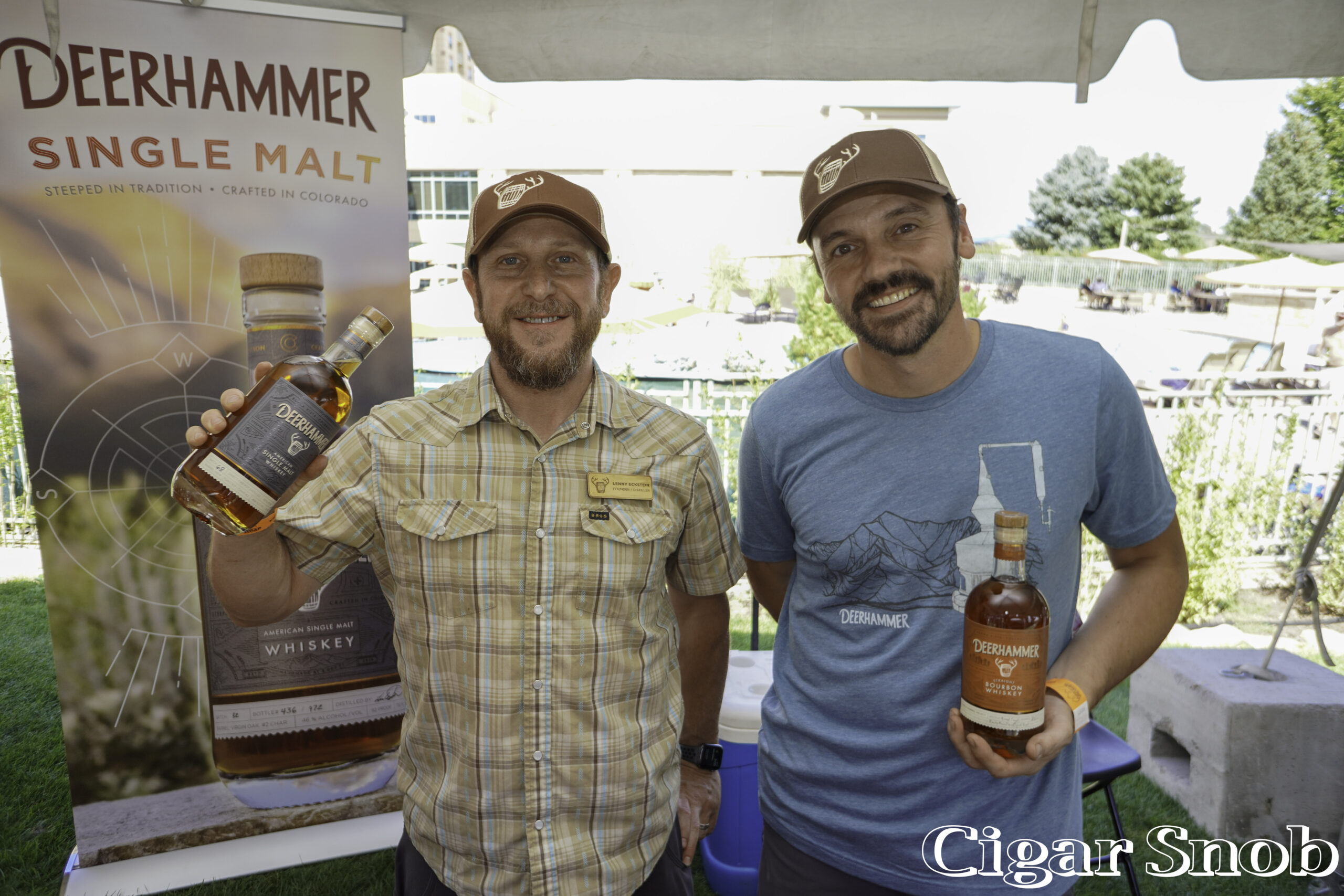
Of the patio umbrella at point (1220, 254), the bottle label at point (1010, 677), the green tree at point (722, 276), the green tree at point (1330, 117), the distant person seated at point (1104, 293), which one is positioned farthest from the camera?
the distant person seated at point (1104, 293)

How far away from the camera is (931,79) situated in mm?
2320

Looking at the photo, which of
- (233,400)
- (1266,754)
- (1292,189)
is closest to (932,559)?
(233,400)

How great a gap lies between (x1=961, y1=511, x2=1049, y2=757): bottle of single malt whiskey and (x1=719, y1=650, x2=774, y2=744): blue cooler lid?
4.15ft

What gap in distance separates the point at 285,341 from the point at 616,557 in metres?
1.27

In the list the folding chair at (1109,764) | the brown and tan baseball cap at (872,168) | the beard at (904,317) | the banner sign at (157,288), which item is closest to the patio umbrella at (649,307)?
the banner sign at (157,288)

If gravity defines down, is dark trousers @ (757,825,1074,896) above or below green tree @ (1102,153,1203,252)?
below

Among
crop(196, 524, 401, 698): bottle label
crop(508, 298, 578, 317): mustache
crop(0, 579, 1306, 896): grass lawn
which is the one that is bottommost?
crop(0, 579, 1306, 896): grass lawn

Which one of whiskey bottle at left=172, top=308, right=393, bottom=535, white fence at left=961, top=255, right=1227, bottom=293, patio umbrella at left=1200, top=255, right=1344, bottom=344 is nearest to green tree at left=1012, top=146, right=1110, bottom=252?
white fence at left=961, top=255, right=1227, bottom=293

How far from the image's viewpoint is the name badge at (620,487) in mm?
1598

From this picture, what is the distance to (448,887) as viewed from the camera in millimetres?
1559

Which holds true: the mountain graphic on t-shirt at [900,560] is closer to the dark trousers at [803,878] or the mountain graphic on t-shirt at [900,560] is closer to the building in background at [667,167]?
the dark trousers at [803,878]

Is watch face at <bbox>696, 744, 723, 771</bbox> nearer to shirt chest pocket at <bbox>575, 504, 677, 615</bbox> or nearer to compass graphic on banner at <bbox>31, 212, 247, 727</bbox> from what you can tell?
shirt chest pocket at <bbox>575, 504, 677, 615</bbox>

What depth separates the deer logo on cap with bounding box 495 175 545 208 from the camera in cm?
162

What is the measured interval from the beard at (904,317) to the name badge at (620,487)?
0.53m
